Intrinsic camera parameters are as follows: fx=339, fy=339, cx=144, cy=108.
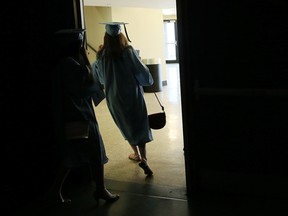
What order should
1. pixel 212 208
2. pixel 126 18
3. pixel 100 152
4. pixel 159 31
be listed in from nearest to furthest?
pixel 212 208 < pixel 100 152 < pixel 126 18 < pixel 159 31

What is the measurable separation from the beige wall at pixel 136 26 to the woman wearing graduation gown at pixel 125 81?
189 inches

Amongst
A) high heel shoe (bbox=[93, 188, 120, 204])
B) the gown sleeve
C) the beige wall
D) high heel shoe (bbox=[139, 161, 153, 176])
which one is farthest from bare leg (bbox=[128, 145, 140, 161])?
the beige wall

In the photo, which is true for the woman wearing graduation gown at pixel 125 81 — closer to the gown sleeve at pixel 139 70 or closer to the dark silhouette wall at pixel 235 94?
the gown sleeve at pixel 139 70

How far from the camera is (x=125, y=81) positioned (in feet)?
10.4

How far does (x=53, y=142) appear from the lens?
303 cm

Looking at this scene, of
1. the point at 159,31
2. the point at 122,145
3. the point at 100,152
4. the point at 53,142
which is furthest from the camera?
the point at 159,31

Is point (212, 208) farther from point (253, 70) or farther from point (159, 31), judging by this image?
point (159, 31)

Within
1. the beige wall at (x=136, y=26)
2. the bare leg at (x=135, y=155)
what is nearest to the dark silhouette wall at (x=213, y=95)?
the bare leg at (x=135, y=155)

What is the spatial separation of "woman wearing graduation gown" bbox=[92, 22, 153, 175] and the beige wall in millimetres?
4795

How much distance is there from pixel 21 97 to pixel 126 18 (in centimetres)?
568

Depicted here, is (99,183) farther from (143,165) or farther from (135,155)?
(135,155)

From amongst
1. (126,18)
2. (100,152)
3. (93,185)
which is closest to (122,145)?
(93,185)

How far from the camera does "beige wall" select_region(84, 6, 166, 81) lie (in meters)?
7.84

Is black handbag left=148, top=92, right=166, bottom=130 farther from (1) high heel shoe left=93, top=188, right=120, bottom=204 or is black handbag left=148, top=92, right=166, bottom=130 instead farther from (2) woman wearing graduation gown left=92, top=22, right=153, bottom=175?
(1) high heel shoe left=93, top=188, right=120, bottom=204
